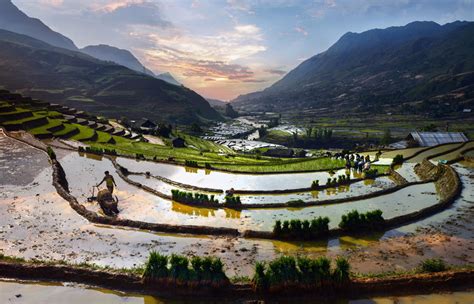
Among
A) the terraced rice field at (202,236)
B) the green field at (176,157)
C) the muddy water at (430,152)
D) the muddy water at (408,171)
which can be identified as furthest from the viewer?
the muddy water at (430,152)

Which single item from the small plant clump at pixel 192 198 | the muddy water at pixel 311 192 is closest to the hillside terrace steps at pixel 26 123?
the muddy water at pixel 311 192

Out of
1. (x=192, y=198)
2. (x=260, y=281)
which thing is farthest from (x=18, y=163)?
(x=260, y=281)

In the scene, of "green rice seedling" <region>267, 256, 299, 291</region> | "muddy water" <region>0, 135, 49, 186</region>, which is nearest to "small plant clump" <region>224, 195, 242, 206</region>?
"green rice seedling" <region>267, 256, 299, 291</region>

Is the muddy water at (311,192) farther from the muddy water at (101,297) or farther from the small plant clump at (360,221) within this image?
the muddy water at (101,297)

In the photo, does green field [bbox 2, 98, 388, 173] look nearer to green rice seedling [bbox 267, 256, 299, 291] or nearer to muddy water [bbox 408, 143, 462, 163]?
muddy water [bbox 408, 143, 462, 163]

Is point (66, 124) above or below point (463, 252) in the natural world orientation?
above

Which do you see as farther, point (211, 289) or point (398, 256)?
point (398, 256)

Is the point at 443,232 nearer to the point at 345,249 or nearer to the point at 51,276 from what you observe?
the point at 345,249

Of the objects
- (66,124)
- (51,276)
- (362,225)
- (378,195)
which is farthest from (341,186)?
(66,124)
